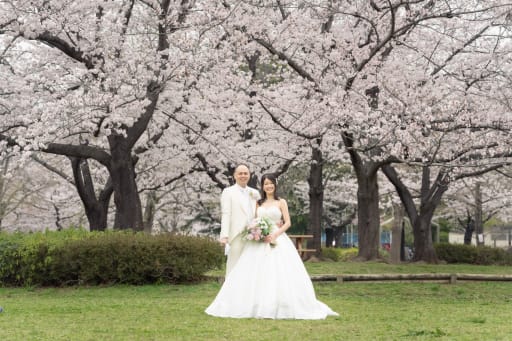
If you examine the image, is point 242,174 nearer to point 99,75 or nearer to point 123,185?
point 99,75

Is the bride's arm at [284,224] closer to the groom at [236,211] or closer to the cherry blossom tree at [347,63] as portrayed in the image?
the groom at [236,211]

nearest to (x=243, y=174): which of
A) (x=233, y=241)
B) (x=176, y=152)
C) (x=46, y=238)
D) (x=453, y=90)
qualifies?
(x=233, y=241)

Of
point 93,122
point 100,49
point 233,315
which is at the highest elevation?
point 100,49

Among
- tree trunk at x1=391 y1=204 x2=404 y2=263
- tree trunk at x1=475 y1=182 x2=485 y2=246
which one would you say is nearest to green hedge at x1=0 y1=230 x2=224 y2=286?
tree trunk at x1=391 y1=204 x2=404 y2=263

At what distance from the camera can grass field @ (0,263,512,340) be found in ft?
27.0

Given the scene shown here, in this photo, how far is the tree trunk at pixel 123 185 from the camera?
20.5 meters

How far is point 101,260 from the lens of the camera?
15359 millimetres

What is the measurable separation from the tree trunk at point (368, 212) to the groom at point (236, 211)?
13690mm

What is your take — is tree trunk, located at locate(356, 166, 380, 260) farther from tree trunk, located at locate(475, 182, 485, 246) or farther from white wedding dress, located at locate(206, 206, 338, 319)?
white wedding dress, located at locate(206, 206, 338, 319)

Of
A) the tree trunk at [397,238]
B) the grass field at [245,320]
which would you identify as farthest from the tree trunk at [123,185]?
the tree trunk at [397,238]

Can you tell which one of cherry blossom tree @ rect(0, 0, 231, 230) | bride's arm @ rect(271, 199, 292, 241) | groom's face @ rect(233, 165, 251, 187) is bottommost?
bride's arm @ rect(271, 199, 292, 241)

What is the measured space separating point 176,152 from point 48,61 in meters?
5.74

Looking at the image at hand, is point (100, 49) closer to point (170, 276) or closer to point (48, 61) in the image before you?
point (48, 61)

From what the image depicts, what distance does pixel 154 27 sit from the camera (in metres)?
19.9
